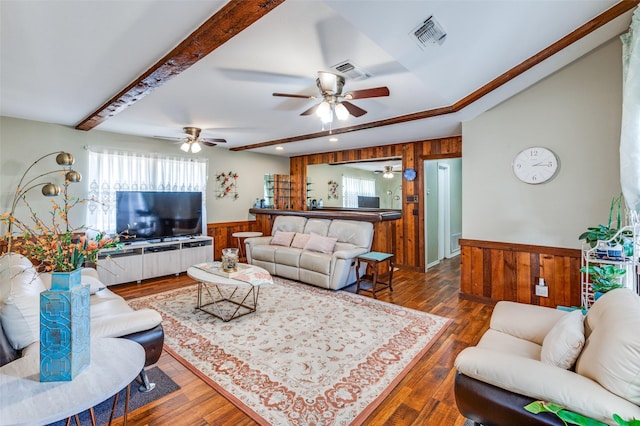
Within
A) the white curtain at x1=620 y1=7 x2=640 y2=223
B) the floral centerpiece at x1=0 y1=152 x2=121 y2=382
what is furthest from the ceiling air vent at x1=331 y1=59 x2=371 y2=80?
the floral centerpiece at x1=0 y1=152 x2=121 y2=382

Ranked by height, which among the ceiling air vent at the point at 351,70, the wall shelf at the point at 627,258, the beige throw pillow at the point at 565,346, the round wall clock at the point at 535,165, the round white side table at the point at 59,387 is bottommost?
the round white side table at the point at 59,387

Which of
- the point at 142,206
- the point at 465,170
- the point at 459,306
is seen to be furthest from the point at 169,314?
the point at 465,170

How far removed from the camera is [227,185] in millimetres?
6473

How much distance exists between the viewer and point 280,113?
3.84 metres

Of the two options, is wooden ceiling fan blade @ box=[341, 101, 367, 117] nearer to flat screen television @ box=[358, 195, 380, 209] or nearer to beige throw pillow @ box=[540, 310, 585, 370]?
beige throw pillow @ box=[540, 310, 585, 370]

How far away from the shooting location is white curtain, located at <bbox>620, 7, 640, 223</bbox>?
207cm

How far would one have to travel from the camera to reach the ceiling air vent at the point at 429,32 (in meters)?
1.88

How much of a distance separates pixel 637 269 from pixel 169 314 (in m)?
4.41

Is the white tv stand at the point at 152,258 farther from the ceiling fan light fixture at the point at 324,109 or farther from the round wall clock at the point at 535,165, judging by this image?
the round wall clock at the point at 535,165

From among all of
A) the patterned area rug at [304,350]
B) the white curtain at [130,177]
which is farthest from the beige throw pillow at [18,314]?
the white curtain at [130,177]

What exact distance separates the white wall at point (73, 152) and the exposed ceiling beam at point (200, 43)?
1.99 m

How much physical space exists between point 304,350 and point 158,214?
12.5 ft

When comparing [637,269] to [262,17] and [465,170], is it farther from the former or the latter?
[262,17]

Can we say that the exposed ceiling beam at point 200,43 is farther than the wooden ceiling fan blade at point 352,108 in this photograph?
No
